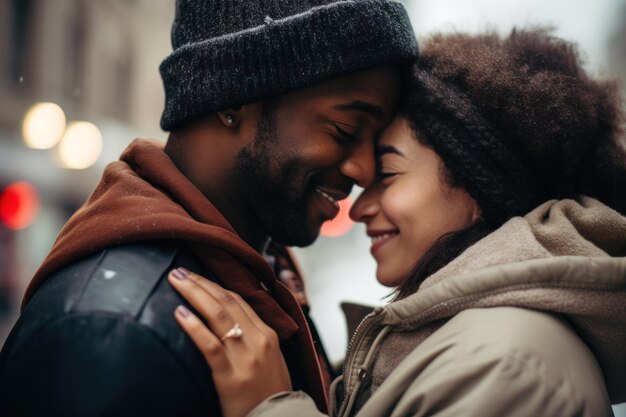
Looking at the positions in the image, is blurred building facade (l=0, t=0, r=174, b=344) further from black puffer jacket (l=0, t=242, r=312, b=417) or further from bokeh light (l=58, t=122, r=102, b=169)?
black puffer jacket (l=0, t=242, r=312, b=417)

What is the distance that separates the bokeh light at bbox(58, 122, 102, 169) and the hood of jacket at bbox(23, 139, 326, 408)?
1039 cm

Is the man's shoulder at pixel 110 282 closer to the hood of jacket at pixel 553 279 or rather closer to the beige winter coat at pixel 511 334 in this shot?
the beige winter coat at pixel 511 334

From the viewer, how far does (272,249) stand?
299 centimetres

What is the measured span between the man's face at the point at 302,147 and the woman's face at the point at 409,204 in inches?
7.9

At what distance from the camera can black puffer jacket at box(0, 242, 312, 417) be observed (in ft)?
4.91

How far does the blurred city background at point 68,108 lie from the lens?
37.9 ft

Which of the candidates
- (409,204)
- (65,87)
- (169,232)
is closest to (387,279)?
(409,204)

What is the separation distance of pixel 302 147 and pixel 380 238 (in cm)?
62

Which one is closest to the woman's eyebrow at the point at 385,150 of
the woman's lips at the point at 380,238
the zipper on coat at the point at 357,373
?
the woman's lips at the point at 380,238

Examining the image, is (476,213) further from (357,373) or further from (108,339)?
(108,339)

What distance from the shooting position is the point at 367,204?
258 centimetres

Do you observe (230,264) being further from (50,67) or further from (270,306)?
(50,67)

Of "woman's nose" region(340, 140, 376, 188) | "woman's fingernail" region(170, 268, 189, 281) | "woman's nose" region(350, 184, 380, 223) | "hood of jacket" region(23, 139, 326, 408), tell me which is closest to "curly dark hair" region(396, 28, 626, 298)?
"woman's nose" region(340, 140, 376, 188)

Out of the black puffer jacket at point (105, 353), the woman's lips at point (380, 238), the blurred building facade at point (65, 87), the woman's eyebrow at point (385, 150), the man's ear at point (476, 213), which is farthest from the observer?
the blurred building facade at point (65, 87)
